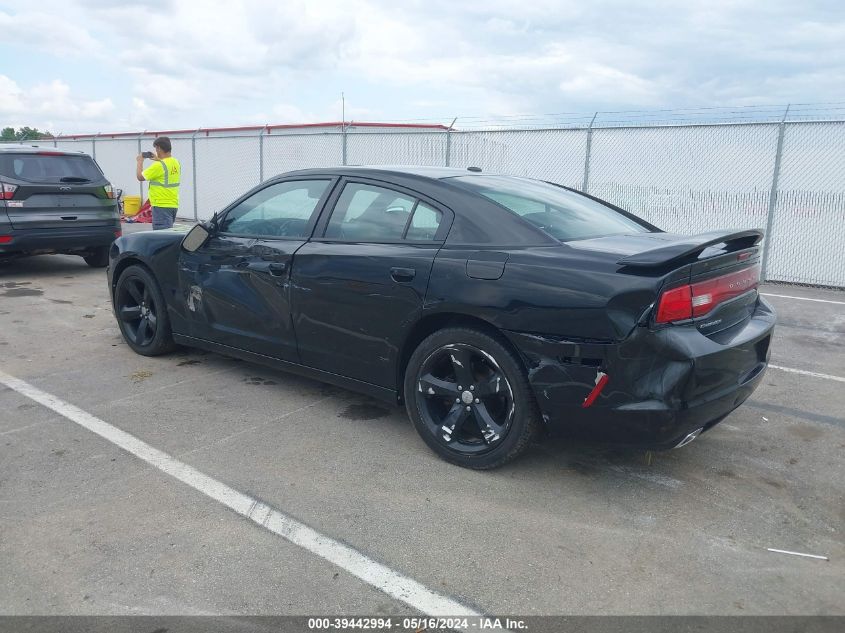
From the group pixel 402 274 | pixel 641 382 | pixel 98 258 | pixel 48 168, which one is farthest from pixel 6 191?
pixel 641 382

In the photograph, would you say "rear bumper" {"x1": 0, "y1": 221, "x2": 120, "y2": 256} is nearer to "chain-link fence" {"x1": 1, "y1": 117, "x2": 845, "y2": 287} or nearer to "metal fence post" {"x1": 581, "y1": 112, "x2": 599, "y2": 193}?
"chain-link fence" {"x1": 1, "y1": 117, "x2": 845, "y2": 287}

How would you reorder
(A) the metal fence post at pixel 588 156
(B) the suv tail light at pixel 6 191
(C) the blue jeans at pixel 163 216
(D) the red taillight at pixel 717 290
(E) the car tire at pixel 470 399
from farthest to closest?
1. (A) the metal fence post at pixel 588 156
2. (C) the blue jeans at pixel 163 216
3. (B) the suv tail light at pixel 6 191
4. (E) the car tire at pixel 470 399
5. (D) the red taillight at pixel 717 290

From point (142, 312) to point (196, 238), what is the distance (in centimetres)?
99

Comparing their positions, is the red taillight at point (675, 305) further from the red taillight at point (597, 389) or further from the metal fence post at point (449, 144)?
the metal fence post at point (449, 144)

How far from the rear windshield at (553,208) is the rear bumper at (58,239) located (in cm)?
674

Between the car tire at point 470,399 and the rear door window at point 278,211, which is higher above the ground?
the rear door window at point 278,211

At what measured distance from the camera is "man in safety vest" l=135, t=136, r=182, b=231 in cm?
887

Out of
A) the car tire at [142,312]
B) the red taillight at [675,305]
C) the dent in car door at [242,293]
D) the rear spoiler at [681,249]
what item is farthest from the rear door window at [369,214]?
the car tire at [142,312]

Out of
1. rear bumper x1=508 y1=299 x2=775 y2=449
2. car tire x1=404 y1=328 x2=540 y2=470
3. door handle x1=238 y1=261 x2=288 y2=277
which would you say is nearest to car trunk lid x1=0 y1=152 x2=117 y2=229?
door handle x1=238 y1=261 x2=288 y2=277

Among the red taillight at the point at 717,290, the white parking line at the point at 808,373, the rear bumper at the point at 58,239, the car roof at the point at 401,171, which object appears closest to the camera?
the red taillight at the point at 717,290

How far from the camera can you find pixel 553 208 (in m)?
4.02

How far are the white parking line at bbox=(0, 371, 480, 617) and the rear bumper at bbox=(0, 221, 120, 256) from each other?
17.1 feet

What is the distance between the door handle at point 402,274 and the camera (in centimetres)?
372

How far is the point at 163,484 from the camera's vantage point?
345 cm
